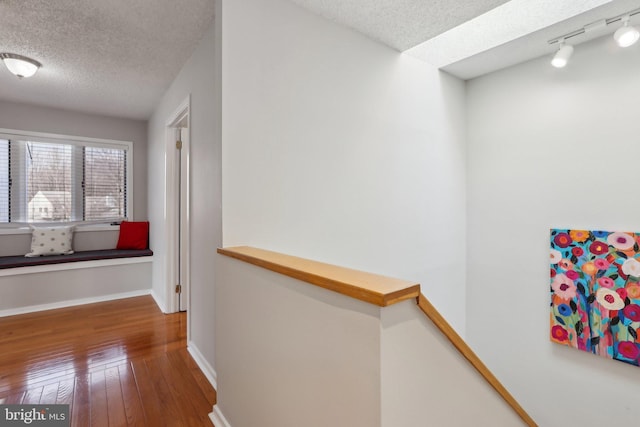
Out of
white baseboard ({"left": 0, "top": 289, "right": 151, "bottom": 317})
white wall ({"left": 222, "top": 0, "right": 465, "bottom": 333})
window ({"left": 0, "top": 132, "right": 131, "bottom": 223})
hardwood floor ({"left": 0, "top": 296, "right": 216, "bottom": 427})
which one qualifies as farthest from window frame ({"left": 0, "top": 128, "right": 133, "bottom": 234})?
white wall ({"left": 222, "top": 0, "right": 465, "bottom": 333})

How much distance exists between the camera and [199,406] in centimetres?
181

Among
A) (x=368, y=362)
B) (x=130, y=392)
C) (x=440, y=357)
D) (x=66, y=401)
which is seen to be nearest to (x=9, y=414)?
(x=66, y=401)

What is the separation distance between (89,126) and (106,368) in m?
3.43

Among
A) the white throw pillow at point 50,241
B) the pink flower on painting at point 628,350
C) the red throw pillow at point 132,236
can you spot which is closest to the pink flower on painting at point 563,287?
the pink flower on painting at point 628,350

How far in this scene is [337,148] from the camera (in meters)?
2.10

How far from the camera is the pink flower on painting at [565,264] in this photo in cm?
242

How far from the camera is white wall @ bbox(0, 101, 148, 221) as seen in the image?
3.60m

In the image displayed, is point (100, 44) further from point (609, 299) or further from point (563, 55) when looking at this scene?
point (609, 299)

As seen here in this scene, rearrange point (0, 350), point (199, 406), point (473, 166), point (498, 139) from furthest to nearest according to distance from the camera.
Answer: point (473, 166) → point (498, 139) → point (0, 350) → point (199, 406)

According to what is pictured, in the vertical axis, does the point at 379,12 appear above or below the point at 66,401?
above

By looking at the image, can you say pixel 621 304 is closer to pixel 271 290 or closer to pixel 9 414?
pixel 271 290

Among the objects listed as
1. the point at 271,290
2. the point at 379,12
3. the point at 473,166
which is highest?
the point at 379,12

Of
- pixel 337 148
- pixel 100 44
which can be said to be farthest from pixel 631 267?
pixel 100 44

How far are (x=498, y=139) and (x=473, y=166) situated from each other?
346 millimetres
